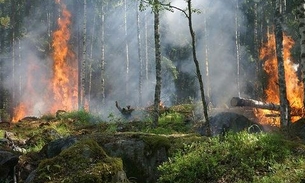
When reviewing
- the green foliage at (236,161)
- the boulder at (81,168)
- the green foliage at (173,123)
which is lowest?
the green foliage at (173,123)

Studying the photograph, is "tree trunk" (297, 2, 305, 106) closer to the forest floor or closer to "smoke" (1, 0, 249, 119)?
the forest floor

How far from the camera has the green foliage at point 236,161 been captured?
603 centimetres

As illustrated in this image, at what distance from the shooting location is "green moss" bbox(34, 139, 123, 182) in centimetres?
461

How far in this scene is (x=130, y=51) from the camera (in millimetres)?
41281

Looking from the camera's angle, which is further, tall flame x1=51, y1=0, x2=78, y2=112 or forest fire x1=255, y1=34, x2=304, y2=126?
tall flame x1=51, y1=0, x2=78, y2=112

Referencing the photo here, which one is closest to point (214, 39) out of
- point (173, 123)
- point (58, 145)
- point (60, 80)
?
point (60, 80)

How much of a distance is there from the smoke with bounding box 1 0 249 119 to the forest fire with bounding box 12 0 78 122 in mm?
395

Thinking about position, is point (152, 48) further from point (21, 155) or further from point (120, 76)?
point (21, 155)

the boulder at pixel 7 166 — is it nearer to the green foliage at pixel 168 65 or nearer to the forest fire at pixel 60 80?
the forest fire at pixel 60 80

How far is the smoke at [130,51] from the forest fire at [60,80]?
0.40m

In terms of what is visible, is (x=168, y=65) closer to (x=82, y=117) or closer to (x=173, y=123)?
(x=82, y=117)

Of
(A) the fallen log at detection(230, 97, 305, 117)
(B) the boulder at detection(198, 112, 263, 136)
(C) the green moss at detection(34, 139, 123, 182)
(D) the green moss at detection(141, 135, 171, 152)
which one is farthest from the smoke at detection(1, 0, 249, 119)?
(C) the green moss at detection(34, 139, 123, 182)

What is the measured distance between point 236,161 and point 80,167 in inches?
123

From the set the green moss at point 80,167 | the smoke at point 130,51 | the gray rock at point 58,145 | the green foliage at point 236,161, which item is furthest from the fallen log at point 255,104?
the smoke at point 130,51
